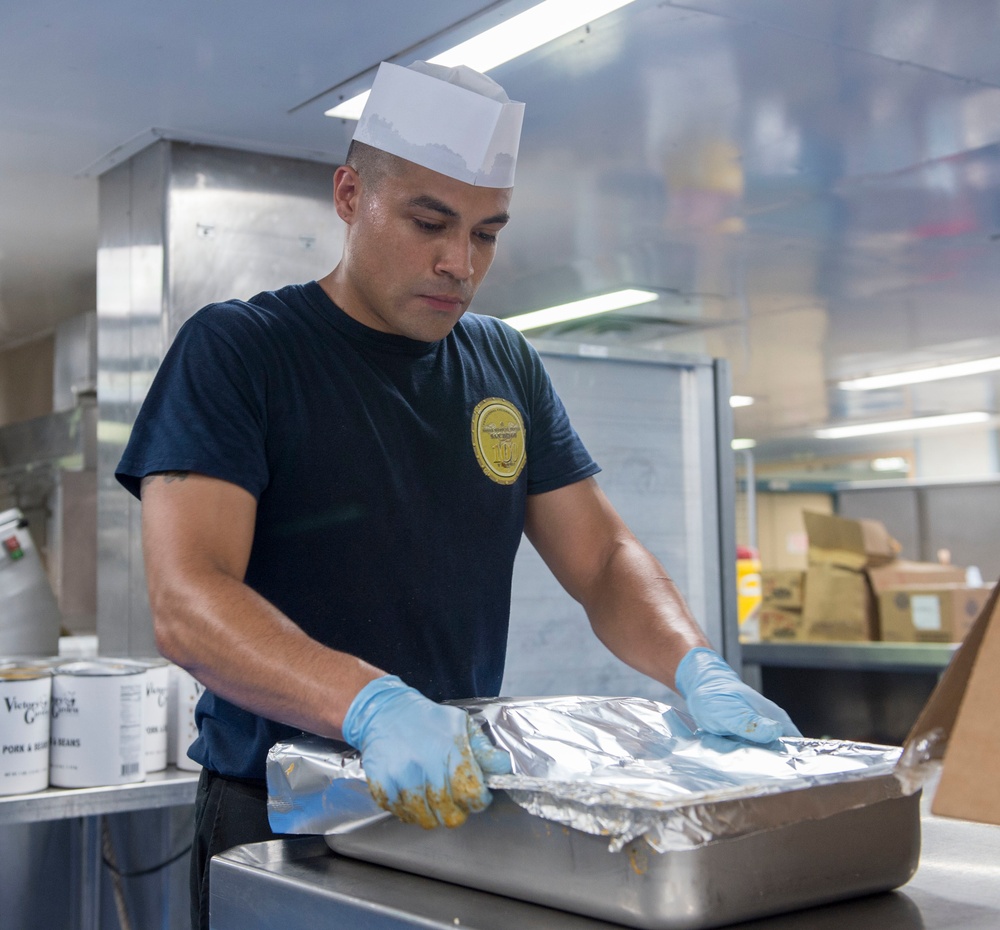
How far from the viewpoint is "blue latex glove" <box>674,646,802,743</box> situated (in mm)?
1100

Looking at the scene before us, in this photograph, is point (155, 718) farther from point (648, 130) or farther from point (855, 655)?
point (855, 655)

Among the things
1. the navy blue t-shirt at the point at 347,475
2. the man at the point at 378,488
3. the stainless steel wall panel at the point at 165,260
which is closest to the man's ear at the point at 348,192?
the man at the point at 378,488

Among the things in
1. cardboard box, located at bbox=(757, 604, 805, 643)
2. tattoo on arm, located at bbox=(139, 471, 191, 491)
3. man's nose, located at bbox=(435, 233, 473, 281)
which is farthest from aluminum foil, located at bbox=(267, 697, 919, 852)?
cardboard box, located at bbox=(757, 604, 805, 643)

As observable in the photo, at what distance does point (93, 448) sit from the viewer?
382cm

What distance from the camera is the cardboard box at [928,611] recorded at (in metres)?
4.64

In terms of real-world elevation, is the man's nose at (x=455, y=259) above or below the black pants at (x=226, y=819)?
above

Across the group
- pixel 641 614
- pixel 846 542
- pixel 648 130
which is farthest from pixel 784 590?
pixel 641 614

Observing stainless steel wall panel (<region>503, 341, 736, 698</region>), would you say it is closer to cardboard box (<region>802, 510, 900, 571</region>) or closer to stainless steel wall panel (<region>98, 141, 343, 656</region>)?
stainless steel wall panel (<region>98, 141, 343, 656</region>)

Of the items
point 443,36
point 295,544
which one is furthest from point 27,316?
point 295,544

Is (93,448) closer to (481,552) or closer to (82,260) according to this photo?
(82,260)

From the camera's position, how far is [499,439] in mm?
1464

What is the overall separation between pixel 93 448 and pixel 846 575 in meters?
3.11

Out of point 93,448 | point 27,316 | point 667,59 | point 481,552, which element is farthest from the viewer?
point 27,316

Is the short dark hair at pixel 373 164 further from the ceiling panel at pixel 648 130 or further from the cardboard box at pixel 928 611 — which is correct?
the cardboard box at pixel 928 611
